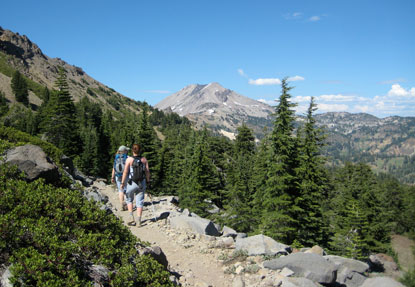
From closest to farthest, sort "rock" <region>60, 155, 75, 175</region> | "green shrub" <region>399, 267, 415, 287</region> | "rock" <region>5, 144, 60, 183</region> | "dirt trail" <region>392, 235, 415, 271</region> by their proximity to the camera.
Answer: "rock" <region>5, 144, 60, 183</region> < "rock" <region>60, 155, 75, 175</region> < "green shrub" <region>399, 267, 415, 287</region> < "dirt trail" <region>392, 235, 415, 271</region>

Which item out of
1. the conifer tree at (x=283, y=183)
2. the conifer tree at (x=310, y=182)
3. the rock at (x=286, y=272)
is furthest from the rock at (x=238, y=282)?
the conifer tree at (x=310, y=182)

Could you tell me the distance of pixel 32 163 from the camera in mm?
7441

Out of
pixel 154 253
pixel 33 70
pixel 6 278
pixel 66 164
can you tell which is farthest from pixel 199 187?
pixel 33 70

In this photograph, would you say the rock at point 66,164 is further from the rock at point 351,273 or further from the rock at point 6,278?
the rock at point 351,273

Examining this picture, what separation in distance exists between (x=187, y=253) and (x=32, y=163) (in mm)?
5649

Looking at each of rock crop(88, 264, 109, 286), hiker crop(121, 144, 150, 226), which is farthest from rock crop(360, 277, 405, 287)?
hiker crop(121, 144, 150, 226)

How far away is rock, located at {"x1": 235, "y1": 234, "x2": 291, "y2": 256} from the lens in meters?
8.88

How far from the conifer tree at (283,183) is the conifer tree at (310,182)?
0.61 meters

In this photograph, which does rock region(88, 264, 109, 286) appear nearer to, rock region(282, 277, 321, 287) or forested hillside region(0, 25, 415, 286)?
forested hillside region(0, 25, 415, 286)

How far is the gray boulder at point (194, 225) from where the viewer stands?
11.1 meters

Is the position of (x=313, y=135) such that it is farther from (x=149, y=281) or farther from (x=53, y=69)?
(x=53, y=69)

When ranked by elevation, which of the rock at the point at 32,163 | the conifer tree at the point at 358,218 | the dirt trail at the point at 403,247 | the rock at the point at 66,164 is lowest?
the dirt trail at the point at 403,247

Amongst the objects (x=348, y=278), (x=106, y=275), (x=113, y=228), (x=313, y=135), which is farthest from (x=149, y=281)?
(x=313, y=135)

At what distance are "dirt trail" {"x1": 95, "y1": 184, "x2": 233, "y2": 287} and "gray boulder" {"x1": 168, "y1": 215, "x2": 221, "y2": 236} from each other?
0.37m
